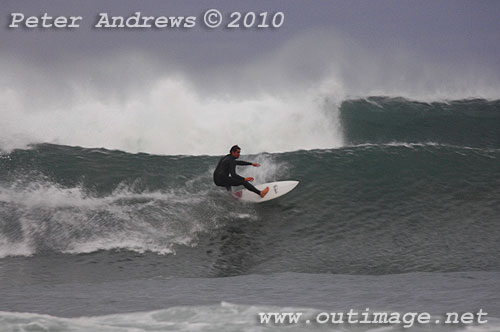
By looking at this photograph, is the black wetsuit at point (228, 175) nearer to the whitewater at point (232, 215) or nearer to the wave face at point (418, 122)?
the whitewater at point (232, 215)

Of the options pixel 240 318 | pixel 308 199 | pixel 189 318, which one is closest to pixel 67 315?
pixel 189 318

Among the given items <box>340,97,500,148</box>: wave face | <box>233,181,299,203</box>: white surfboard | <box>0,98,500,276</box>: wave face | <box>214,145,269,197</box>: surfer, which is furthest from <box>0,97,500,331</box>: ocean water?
<box>340,97,500,148</box>: wave face

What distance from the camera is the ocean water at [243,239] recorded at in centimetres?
630

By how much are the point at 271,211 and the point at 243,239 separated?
1642 mm

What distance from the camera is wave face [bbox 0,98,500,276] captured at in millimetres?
9945

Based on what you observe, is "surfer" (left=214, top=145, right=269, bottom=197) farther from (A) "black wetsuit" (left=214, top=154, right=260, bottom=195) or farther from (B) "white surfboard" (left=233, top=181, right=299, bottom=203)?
(B) "white surfboard" (left=233, top=181, right=299, bottom=203)

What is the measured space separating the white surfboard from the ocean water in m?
0.19

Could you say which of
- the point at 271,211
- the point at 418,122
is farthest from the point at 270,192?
the point at 418,122

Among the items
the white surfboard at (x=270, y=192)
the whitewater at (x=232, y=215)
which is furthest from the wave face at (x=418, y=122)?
the white surfboard at (x=270, y=192)

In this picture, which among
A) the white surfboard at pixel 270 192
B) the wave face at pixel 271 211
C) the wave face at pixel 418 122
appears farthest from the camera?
the wave face at pixel 418 122

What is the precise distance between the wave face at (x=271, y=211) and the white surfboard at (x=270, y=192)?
19 cm

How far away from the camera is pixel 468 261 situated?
9461mm

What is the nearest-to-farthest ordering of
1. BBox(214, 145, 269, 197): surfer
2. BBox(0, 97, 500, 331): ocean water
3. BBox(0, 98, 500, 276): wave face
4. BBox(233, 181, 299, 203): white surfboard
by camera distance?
BBox(0, 97, 500, 331): ocean water < BBox(0, 98, 500, 276): wave face < BBox(214, 145, 269, 197): surfer < BBox(233, 181, 299, 203): white surfboard

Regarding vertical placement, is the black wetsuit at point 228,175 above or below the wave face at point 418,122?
below
